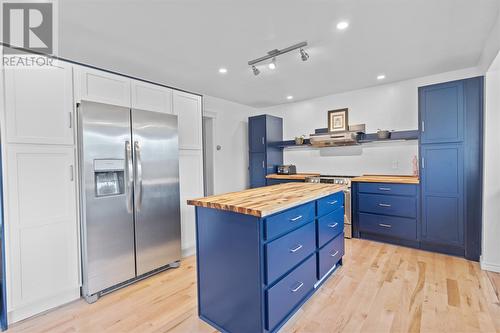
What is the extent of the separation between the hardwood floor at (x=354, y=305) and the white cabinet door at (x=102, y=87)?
6.29 ft

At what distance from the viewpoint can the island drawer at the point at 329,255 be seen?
220 centimetres

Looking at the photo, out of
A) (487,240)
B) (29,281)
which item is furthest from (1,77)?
(487,240)

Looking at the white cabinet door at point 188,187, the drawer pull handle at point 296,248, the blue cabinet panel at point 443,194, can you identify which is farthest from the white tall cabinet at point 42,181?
the blue cabinet panel at point 443,194

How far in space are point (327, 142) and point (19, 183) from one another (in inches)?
159

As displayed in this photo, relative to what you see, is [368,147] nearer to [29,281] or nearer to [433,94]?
[433,94]

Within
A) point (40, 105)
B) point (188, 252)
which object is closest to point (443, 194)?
point (188, 252)

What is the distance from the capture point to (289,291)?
5.71 ft

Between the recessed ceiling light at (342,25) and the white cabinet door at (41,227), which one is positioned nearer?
the white cabinet door at (41,227)

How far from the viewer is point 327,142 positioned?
425cm

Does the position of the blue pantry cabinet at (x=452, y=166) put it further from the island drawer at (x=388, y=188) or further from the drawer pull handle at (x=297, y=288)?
the drawer pull handle at (x=297, y=288)

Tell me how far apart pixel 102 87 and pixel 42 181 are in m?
1.04

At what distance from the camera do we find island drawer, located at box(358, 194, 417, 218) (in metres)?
3.24

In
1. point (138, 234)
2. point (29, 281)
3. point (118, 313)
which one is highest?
point (138, 234)

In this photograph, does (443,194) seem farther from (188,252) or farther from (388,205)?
(188,252)
